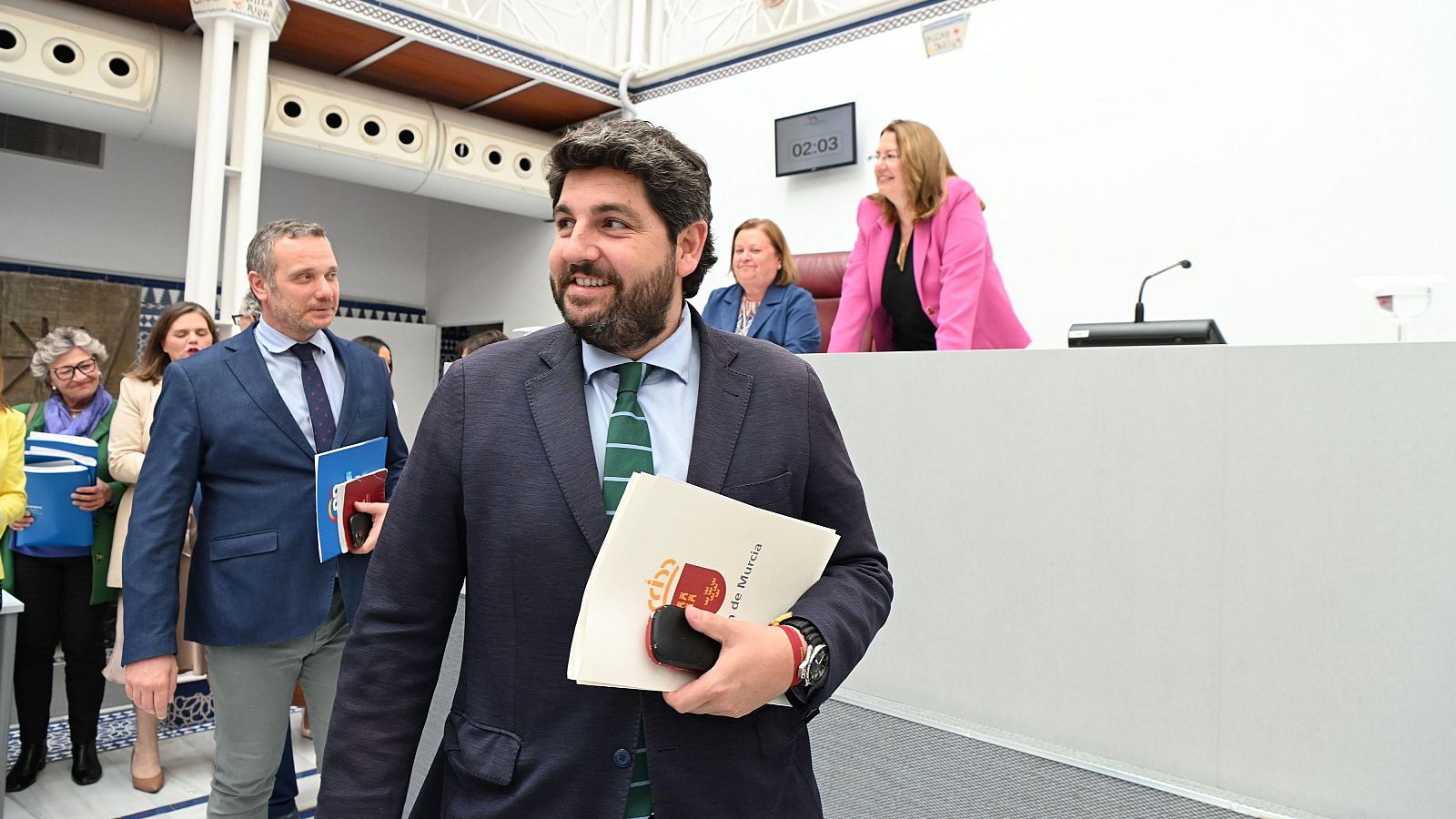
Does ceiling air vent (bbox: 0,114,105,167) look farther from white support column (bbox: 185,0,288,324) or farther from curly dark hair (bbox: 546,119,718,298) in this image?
curly dark hair (bbox: 546,119,718,298)

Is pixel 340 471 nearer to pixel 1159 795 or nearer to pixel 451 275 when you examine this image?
pixel 1159 795

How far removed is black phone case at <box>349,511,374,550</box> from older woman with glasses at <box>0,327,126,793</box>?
173cm

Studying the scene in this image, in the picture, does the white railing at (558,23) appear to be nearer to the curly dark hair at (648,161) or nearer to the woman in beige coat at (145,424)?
the woman in beige coat at (145,424)

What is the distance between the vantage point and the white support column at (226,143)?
5316 millimetres

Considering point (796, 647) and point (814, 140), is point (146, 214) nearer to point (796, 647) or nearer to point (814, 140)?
point (814, 140)

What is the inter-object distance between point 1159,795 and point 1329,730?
1.08 feet

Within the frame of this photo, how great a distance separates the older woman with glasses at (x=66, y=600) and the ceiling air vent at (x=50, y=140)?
14.9 ft

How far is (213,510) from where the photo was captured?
7.12ft

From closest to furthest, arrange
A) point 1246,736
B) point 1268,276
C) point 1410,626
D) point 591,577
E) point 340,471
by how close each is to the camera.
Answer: point 591,577 < point 1410,626 < point 1246,736 < point 340,471 < point 1268,276

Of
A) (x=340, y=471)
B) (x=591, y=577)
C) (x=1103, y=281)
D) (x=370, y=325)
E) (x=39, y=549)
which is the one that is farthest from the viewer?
(x=370, y=325)

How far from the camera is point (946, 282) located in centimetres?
292

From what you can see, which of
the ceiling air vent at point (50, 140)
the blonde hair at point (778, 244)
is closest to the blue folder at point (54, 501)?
the blonde hair at point (778, 244)

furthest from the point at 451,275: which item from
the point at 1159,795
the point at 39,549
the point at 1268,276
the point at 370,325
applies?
the point at 1159,795

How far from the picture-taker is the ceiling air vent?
682 cm
